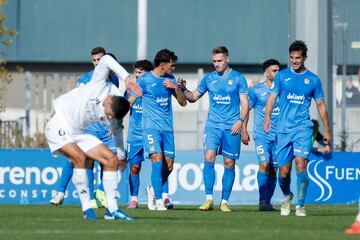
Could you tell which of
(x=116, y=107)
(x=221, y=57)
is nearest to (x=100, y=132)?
(x=221, y=57)

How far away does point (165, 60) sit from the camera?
19922 mm

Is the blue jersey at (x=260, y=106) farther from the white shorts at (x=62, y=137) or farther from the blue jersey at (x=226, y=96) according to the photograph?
the white shorts at (x=62, y=137)

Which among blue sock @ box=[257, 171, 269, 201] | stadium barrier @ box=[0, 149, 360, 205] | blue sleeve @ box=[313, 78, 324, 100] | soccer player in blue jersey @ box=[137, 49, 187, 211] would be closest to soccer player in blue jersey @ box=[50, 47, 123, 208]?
soccer player in blue jersey @ box=[137, 49, 187, 211]

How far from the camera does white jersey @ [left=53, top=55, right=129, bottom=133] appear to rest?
15289 millimetres

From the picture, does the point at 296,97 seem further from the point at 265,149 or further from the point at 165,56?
the point at 265,149

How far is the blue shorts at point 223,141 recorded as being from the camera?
19859 mm

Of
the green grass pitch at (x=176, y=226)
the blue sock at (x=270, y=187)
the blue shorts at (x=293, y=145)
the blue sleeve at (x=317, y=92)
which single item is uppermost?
the blue sleeve at (x=317, y=92)

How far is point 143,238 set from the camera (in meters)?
12.8

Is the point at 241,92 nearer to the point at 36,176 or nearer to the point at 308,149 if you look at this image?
the point at 308,149

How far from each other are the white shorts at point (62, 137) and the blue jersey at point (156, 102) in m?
4.65

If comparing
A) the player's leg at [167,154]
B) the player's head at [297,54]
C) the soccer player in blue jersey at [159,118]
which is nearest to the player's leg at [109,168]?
the player's head at [297,54]

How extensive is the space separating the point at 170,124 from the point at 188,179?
4388 mm

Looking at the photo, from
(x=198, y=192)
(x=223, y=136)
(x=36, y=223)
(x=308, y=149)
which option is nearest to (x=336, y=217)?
(x=308, y=149)

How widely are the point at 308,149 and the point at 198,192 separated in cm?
729
